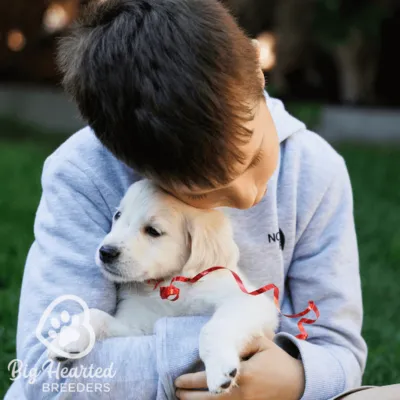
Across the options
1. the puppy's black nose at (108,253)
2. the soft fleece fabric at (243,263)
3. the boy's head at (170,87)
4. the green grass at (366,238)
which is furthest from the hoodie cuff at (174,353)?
the green grass at (366,238)

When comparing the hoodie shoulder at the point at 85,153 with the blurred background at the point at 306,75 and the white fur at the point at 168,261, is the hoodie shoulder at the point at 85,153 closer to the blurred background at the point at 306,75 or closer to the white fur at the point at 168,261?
the white fur at the point at 168,261

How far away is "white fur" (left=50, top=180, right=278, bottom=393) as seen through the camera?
1922 mm

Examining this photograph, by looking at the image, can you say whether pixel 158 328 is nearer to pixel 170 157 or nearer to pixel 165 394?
pixel 165 394

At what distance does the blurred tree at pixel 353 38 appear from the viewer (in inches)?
466

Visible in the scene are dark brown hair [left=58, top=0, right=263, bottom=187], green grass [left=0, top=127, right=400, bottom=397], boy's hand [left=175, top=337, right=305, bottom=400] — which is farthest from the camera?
green grass [left=0, top=127, right=400, bottom=397]

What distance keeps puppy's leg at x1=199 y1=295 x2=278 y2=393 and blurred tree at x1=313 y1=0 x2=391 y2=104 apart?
34.1ft

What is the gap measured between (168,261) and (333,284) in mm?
481

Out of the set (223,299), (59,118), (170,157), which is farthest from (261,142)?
(59,118)

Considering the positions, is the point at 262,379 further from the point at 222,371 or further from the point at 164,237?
the point at 164,237

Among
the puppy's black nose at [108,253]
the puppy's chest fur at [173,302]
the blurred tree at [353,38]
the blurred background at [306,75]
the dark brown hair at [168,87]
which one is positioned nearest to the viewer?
the dark brown hair at [168,87]

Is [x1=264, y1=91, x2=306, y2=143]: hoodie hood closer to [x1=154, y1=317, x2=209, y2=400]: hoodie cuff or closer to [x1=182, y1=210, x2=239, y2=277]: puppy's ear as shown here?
[x1=182, y1=210, x2=239, y2=277]: puppy's ear

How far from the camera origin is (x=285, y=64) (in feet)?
42.1

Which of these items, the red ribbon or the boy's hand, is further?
the red ribbon

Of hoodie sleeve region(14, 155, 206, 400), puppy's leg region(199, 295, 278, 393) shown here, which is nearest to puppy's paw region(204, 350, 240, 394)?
puppy's leg region(199, 295, 278, 393)
